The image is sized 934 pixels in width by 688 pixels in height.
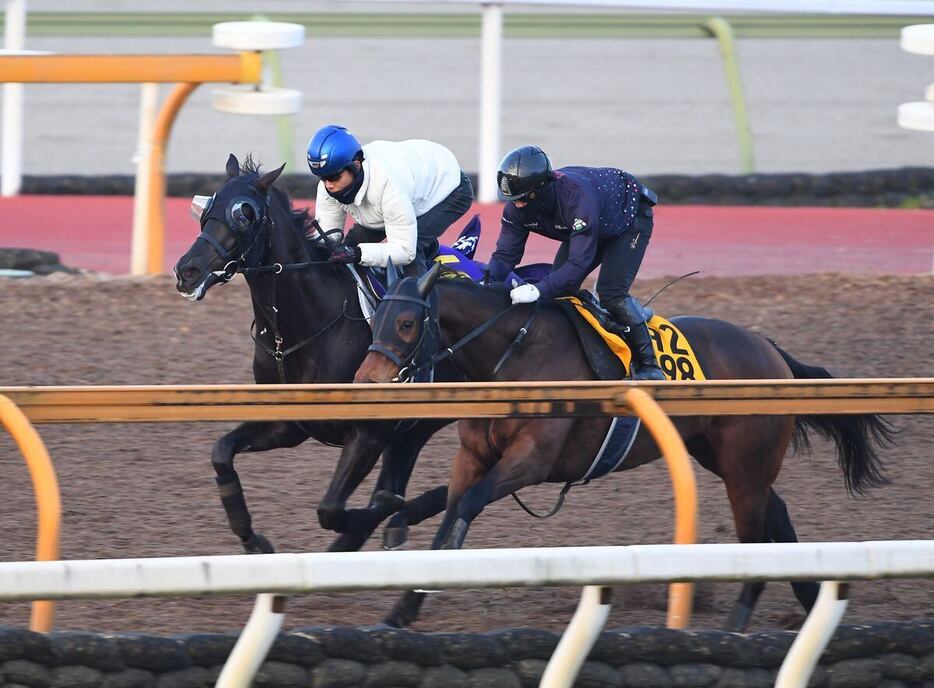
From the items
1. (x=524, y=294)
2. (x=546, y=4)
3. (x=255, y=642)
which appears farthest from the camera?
(x=546, y=4)

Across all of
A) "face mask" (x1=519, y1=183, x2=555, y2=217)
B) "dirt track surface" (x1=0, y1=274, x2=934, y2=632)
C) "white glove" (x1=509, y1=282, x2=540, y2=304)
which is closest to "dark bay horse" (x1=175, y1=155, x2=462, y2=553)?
"dirt track surface" (x1=0, y1=274, x2=934, y2=632)

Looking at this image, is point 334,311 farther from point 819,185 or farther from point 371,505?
point 819,185

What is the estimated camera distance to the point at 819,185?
1096cm

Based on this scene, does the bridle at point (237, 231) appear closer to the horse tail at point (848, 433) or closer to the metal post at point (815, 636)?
the horse tail at point (848, 433)

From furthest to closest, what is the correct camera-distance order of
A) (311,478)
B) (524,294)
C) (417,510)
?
(311,478) < (417,510) < (524,294)

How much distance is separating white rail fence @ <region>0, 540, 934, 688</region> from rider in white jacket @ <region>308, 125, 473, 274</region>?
2.36 metres

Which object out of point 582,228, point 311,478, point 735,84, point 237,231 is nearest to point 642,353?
point 582,228

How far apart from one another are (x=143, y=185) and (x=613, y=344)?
4.50m

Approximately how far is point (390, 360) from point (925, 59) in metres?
12.9

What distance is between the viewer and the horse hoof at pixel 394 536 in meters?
5.26

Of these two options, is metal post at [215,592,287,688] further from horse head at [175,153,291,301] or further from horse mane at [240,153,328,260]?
horse mane at [240,153,328,260]

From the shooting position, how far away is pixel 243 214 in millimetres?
5352

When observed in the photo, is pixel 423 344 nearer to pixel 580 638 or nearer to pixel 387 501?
pixel 387 501

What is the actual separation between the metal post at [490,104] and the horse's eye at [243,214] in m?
5.02
